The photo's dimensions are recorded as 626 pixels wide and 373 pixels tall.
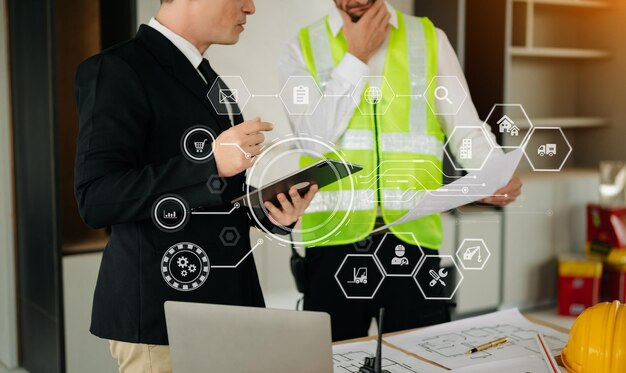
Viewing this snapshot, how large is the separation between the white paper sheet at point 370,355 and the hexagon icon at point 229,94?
568mm

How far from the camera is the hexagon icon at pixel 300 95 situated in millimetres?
1549

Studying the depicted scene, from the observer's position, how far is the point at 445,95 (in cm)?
160

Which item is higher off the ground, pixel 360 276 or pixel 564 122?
pixel 564 122

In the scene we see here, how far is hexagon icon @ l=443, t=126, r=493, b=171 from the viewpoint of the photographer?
1.58 m

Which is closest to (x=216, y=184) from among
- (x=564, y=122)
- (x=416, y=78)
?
(x=416, y=78)

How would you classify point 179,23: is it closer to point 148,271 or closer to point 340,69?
point 340,69

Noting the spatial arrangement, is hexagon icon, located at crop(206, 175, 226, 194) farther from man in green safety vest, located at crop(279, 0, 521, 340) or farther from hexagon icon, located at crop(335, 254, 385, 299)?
hexagon icon, located at crop(335, 254, 385, 299)

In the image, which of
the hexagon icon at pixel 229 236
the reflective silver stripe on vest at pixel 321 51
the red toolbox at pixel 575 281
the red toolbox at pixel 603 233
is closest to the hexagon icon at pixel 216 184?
the hexagon icon at pixel 229 236

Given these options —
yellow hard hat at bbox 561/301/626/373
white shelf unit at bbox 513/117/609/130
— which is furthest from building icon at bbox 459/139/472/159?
yellow hard hat at bbox 561/301/626/373

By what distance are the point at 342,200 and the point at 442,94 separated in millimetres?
342

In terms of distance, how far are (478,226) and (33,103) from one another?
179cm

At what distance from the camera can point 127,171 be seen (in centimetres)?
138

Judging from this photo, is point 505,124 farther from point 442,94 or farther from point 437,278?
point 437,278

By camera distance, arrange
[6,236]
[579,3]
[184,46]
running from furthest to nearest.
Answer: [6,236] → [579,3] → [184,46]
